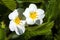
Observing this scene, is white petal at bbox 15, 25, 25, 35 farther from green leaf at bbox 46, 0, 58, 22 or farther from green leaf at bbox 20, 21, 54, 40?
green leaf at bbox 46, 0, 58, 22

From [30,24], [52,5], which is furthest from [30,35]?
[52,5]

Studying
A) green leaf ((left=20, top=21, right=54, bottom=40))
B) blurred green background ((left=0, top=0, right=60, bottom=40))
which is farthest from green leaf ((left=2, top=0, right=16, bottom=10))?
green leaf ((left=20, top=21, right=54, bottom=40))

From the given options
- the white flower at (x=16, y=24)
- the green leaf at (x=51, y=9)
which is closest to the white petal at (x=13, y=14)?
the white flower at (x=16, y=24)

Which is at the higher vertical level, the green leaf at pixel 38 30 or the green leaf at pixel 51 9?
the green leaf at pixel 51 9

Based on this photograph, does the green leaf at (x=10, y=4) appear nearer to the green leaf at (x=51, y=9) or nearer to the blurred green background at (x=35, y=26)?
the blurred green background at (x=35, y=26)

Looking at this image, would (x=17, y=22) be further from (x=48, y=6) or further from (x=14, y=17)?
(x=48, y=6)
